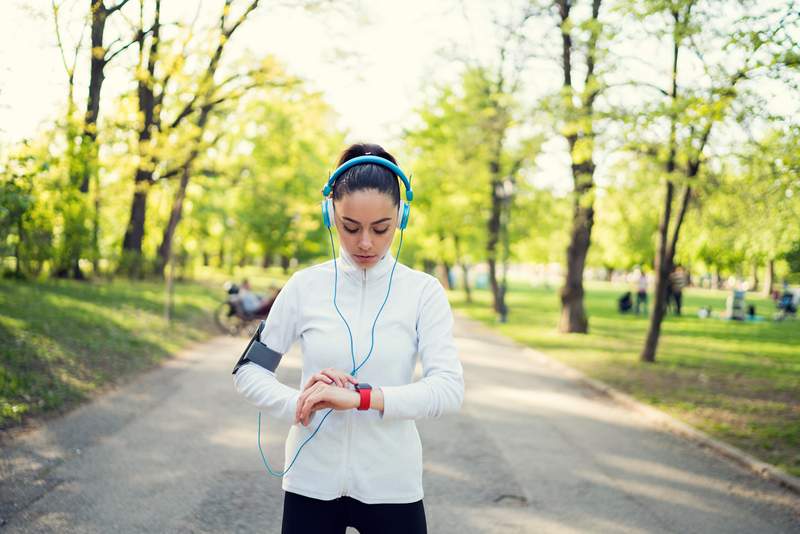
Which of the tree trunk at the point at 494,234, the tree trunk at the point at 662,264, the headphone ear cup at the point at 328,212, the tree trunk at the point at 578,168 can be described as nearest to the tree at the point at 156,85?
the tree trunk at the point at 578,168

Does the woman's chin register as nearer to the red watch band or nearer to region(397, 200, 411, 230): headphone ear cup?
region(397, 200, 411, 230): headphone ear cup

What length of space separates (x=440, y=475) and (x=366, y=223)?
4.00 m

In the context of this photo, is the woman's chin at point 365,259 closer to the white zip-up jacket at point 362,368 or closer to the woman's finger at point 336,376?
the white zip-up jacket at point 362,368

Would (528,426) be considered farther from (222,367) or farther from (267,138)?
(267,138)

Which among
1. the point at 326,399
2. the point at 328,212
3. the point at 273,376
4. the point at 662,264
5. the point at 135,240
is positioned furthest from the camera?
the point at 135,240

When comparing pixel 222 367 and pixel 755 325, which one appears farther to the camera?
pixel 755 325

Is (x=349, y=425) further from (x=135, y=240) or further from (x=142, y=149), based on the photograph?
(x=135, y=240)

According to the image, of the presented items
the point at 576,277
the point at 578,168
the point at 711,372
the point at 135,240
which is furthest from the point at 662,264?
the point at 135,240

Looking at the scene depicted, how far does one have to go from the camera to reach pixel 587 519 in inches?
185

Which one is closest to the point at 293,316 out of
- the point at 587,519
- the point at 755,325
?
the point at 587,519

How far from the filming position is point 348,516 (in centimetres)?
210

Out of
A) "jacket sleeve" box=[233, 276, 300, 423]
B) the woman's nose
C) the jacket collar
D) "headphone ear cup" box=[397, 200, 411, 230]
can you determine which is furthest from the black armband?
"headphone ear cup" box=[397, 200, 411, 230]

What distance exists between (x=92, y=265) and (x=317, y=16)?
1206 cm

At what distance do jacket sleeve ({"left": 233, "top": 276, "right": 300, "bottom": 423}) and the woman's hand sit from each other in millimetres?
137
